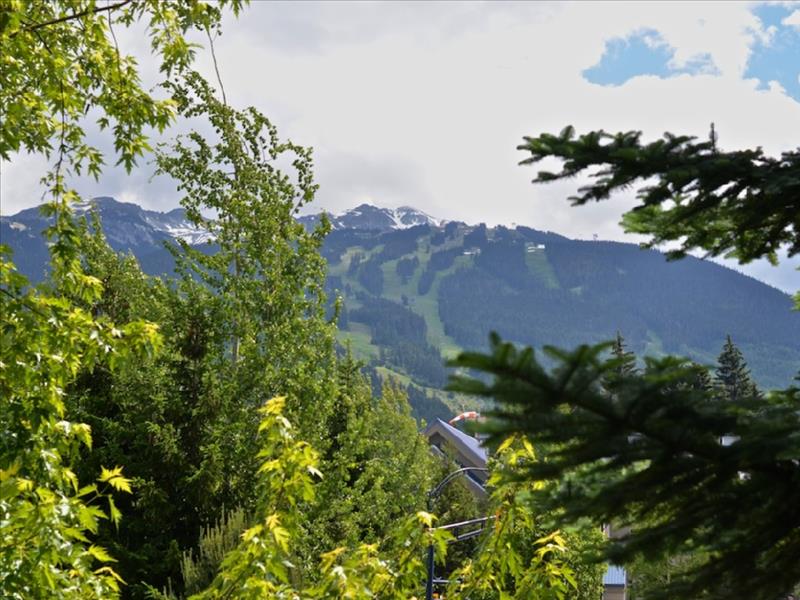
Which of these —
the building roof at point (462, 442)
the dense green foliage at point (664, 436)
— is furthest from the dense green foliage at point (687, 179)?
the building roof at point (462, 442)

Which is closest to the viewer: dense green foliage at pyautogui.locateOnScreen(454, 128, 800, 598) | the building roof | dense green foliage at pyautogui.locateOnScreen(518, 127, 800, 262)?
dense green foliage at pyautogui.locateOnScreen(454, 128, 800, 598)

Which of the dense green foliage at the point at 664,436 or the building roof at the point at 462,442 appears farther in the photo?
the building roof at the point at 462,442

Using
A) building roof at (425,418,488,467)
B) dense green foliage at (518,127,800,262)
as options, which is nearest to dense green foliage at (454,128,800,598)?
dense green foliage at (518,127,800,262)

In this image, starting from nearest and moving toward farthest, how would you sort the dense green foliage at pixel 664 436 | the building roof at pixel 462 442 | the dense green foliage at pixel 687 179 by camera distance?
the dense green foliage at pixel 664 436, the dense green foliage at pixel 687 179, the building roof at pixel 462 442

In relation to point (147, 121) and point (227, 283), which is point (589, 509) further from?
point (227, 283)

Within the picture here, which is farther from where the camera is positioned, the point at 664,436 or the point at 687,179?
the point at 687,179

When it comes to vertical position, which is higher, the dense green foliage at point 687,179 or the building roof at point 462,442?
the building roof at point 462,442

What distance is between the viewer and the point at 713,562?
2600 millimetres

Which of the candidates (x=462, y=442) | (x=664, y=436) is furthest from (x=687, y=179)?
A: (x=462, y=442)

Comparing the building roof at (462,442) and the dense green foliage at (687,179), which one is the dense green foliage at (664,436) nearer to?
the dense green foliage at (687,179)

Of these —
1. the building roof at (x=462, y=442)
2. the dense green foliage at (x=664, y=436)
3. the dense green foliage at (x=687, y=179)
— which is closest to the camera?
the dense green foliage at (x=664, y=436)

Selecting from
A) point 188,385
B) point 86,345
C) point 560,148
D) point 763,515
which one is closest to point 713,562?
point 763,515

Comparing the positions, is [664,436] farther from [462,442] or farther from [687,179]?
[462,442]

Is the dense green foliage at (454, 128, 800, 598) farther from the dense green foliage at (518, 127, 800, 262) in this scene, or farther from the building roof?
the building roof
